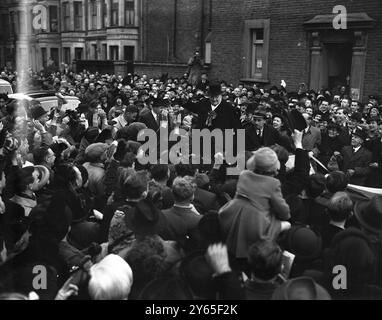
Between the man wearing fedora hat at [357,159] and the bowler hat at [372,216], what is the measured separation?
6.98ft

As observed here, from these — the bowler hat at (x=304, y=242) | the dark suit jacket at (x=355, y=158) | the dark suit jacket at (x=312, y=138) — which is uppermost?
the dark suit jacket at (x=312, y=138)

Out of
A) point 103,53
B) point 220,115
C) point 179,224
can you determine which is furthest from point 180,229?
point 103,53

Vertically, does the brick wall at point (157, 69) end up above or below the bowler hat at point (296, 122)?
above

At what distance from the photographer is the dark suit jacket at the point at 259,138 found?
6.84 meters

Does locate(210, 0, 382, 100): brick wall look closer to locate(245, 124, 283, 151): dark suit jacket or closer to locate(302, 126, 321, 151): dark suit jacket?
locate(302, 126, 321, 151): dark suit jacket

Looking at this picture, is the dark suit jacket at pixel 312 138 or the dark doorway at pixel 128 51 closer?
the dark suit jacket at pixel 312 138

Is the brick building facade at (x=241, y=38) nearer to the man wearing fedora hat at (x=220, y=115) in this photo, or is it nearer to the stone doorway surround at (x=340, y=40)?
the stone doorway surround at (x=340, y=40)

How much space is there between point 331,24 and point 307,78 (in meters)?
1.99

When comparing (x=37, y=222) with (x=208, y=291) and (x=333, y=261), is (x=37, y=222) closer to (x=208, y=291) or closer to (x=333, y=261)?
(x=208, y=291)

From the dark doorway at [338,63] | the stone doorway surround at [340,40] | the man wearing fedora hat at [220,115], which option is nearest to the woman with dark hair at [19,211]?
the man wearing fedora hat at [220,115]

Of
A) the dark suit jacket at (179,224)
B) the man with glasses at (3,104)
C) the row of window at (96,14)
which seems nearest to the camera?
the dark suit jacket at (179,224)

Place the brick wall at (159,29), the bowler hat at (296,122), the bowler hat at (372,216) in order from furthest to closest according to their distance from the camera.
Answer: the brick wall at (159,29), the bowler hat at (296,122), the bowler hat at (372,216)

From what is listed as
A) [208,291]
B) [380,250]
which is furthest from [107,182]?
[380,250]

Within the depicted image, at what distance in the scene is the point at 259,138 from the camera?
7172mm
